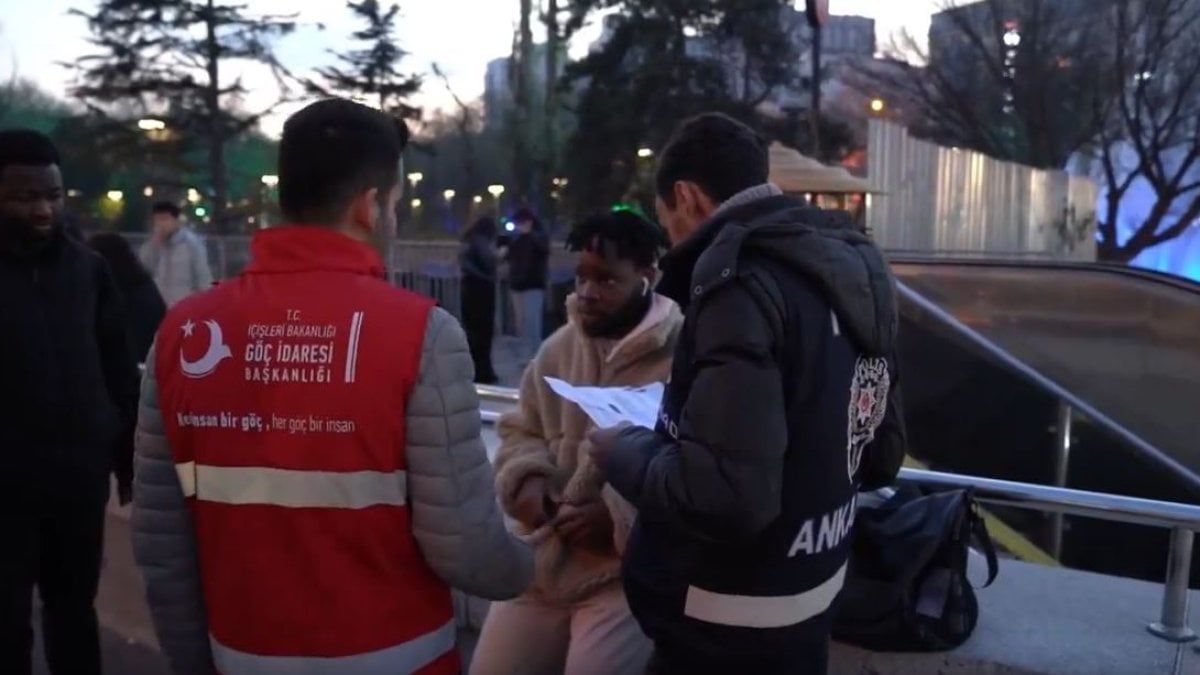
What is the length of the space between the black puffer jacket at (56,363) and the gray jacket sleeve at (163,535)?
1.50 m

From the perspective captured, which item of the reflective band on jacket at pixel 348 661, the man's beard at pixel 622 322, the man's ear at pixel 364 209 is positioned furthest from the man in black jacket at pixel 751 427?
the man's beard at pixel 622 322

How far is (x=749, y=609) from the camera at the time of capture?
216 centimetres

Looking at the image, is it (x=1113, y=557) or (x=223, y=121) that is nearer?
(x=1113, y=557)

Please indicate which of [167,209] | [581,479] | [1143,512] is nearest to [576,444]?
[581,479]

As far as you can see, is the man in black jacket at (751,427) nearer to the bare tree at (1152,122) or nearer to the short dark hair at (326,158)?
the short dark hair at (326,158)

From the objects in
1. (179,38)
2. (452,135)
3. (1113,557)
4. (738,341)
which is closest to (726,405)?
(738,341)

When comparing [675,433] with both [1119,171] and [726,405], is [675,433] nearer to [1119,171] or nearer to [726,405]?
[726,405]

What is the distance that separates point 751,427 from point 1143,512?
151 centimetres

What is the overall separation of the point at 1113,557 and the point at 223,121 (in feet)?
80.0

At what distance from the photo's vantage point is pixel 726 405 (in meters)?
1.99

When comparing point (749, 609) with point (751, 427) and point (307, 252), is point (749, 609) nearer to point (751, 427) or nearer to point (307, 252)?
point (751, 427)

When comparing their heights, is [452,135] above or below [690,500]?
above

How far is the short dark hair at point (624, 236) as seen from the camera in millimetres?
3152

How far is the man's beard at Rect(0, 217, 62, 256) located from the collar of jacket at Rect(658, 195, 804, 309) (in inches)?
84.1
